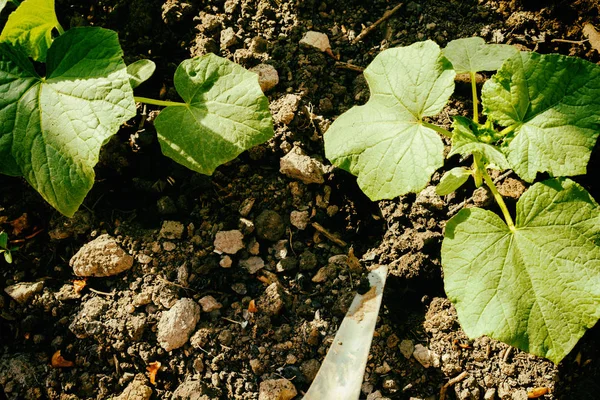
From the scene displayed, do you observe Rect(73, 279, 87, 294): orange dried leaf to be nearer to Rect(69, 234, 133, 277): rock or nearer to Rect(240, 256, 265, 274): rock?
Rect(69, 234, 133, 277): rock

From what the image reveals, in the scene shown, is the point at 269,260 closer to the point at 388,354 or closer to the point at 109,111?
the point at 388,354

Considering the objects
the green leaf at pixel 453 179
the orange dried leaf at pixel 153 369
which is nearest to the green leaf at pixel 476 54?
the green leaf at pixel 453 179

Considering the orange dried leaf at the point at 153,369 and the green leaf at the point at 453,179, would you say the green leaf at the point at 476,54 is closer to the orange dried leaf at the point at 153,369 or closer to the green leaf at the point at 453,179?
the green leaf at the point at 453,179

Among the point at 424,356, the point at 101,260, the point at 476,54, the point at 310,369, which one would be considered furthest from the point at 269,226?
the point at 476,54

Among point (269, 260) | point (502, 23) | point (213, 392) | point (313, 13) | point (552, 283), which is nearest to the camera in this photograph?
point (552, 283)

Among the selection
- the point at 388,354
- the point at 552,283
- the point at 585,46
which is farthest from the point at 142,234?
the point at 585,46

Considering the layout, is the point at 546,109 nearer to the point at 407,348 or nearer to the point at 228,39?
the point at 407,348

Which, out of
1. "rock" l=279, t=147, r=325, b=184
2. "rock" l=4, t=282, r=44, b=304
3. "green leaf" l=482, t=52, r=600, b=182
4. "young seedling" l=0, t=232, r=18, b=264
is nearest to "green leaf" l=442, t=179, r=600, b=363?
"green leaf" l=482, t=52, r=600, b=182

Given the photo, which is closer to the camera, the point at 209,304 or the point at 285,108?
the point at 209,304
